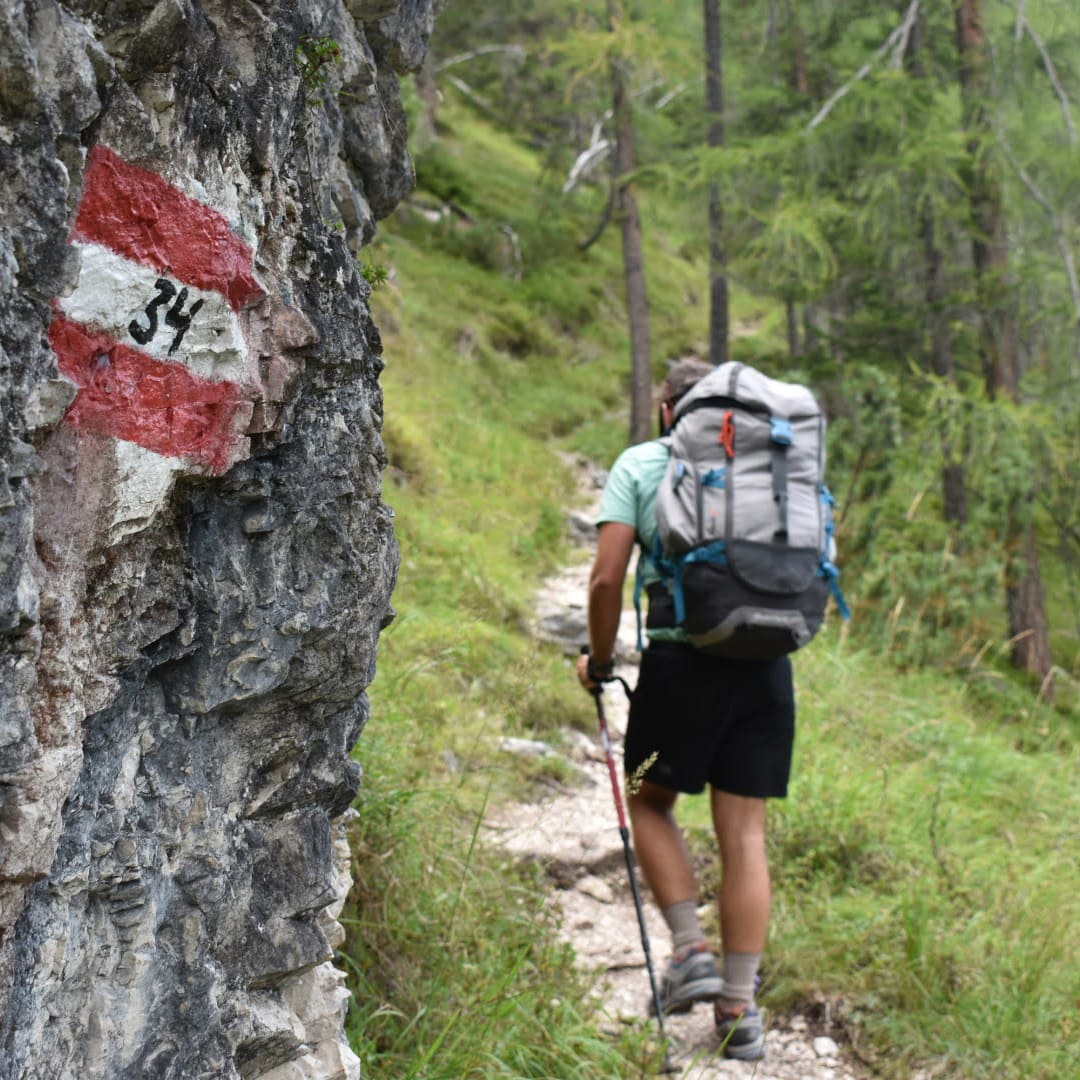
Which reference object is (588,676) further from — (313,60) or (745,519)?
(313,60)

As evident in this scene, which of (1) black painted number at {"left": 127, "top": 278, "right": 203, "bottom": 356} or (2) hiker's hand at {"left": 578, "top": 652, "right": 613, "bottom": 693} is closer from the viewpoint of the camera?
(1) black painted number at {"left": 127, "top": 278, "right": 203, "bottom": 356}

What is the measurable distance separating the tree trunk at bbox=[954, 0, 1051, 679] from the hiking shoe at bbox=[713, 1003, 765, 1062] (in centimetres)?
656

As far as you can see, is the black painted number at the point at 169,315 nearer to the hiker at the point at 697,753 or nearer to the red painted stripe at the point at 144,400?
the red painted stripe at the point at 144,400

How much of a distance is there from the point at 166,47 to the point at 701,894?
12.3 ft

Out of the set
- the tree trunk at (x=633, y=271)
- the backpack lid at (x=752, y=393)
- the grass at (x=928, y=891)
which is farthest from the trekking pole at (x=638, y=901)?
the tree trunk at (x=633, y=271)

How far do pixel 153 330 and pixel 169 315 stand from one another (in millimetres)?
35

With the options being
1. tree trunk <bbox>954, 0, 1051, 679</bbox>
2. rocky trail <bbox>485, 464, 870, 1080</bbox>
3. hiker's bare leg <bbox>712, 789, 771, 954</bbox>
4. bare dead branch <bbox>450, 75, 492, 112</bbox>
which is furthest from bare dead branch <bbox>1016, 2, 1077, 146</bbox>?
bare dead branch <bbox>450, 75, 492, 112</bbox>

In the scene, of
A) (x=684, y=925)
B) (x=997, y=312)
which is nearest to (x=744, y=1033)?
(x=684, y=925)

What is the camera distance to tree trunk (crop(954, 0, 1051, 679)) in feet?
28.8

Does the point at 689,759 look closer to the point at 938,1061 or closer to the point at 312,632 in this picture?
the point at 938,1061

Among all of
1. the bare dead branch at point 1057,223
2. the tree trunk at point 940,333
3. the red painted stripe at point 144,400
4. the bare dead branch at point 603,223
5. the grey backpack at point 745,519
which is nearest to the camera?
the red painted stripe at point 144,400

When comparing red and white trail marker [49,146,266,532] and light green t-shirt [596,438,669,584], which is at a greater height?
red and white trail marker [49,146,266,532]

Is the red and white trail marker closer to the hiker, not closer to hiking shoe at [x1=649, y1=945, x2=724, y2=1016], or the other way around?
the hiker

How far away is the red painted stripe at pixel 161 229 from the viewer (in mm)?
1436
